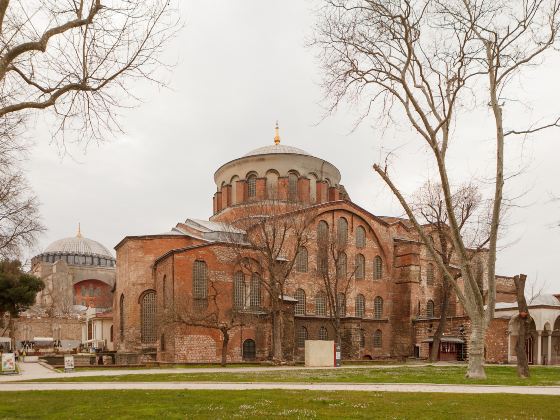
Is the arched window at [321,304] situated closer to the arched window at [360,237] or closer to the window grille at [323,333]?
the window grille at [323,333]

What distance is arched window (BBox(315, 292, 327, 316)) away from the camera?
42.8 metres

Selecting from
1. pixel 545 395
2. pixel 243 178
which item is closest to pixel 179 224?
pixel 243 178

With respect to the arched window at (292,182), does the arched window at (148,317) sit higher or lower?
lower

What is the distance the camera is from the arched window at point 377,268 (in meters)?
46.4

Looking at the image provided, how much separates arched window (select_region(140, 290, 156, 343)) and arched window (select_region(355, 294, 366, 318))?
617 inches

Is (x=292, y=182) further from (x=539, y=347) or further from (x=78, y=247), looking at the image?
(x=78, y=247)

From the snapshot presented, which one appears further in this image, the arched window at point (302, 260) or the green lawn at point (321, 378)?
the arched window at point (302, 260)

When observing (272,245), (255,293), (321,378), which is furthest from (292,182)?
(321,378)

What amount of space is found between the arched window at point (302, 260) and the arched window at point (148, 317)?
10.6 m

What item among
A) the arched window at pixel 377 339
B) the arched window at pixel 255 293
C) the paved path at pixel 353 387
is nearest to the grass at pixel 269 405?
the paved path at pixel 353 387

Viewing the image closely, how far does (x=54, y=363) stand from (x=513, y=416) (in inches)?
1242

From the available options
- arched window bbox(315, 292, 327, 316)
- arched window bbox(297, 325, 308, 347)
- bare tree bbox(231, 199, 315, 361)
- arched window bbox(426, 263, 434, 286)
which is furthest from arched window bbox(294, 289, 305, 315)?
arched window bbox(426, 263, 434, 286)

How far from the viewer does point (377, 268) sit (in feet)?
153

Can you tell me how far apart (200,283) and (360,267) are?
14.6 metres
